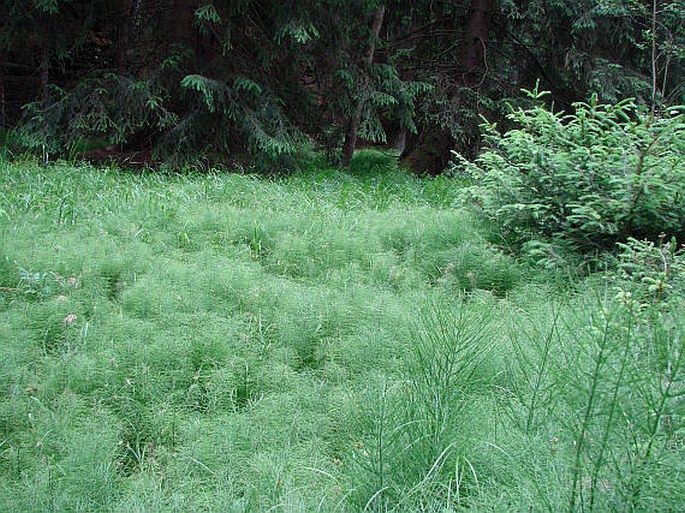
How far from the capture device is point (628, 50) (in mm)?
11930

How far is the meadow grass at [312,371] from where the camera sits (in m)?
1.87

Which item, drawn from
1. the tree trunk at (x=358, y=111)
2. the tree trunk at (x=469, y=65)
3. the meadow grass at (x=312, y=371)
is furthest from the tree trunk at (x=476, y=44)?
the meadow grass at (x=312, y=371)

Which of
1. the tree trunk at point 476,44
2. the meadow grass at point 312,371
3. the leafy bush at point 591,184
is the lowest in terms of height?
the meadow grass at point 312,371

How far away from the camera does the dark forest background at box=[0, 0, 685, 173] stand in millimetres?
9352

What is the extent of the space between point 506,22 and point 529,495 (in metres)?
12.3

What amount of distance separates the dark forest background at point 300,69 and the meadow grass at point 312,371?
3.82m

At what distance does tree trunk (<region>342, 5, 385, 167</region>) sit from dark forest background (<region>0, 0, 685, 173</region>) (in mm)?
33

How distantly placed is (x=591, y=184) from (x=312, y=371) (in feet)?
10.2

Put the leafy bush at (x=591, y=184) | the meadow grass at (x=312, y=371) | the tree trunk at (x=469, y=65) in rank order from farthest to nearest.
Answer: the tree trunk at (x=469, y=65), the leafy bush at (x=591, y=184), the meadow grass at (x=312, y=371)

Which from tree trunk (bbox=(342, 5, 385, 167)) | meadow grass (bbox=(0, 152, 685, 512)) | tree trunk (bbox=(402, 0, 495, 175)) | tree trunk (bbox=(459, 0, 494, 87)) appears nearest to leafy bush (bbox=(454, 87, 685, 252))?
meadow grass (bbox=(0, 152, 685, 512))

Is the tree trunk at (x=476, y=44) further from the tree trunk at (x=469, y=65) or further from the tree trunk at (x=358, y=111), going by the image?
the tree trunk at (x=358, y=111)

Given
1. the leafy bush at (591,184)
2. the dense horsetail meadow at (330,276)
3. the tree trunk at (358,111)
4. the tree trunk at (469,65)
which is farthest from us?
the tree trunk at (469,65)

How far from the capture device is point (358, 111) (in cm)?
1079

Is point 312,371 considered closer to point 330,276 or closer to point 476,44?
point 330,276
